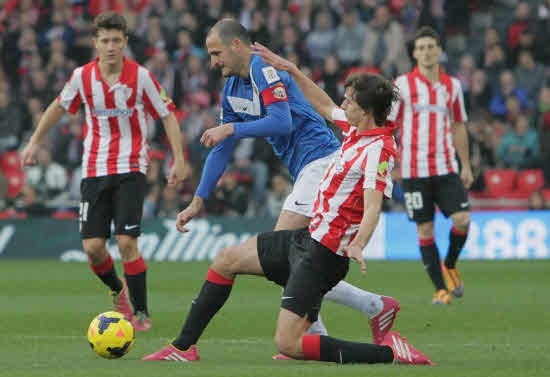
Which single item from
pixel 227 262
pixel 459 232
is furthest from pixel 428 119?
pixel 227 262

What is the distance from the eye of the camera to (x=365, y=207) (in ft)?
22.2

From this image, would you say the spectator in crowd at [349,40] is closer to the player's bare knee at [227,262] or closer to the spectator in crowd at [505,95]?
the spectator in crowd at [505,95]

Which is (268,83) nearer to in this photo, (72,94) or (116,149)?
(116,149)

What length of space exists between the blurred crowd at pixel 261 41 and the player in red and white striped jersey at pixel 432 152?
707 centimetres

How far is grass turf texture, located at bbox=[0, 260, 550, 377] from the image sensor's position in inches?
274

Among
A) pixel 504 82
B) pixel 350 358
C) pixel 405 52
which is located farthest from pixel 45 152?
pixel 350 358

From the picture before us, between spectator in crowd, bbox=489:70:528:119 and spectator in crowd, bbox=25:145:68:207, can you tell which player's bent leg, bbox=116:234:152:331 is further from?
spectator in crowd, bbox=489:70:528:119

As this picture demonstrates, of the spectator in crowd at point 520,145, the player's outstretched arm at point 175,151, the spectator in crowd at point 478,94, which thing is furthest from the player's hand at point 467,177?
the spectator in crowd at point 478,94

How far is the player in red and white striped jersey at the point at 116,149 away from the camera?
9.68 metres

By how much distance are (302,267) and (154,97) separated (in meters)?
3.15

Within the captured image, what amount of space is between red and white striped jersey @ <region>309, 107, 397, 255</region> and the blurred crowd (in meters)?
12.0

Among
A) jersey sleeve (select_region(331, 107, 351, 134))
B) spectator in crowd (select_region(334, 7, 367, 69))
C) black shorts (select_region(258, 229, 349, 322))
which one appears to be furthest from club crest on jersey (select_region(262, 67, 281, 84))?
spectator in crowd (select_region(334, 7, 367, 69))

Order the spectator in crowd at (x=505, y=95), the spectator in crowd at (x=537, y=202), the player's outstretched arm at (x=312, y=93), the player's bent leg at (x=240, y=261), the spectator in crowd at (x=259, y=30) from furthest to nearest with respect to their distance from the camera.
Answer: the spectator in crowd at (x=259, y=30)
the spectator in crowd at (x=505, y=95)
the spectator in crowd at (x=537, y=202)
the player's outstretched arm at (x=312, y=93)
the player's bent leg at (x=240, y=261)

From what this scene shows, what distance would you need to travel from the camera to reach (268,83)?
7832 millimetres
